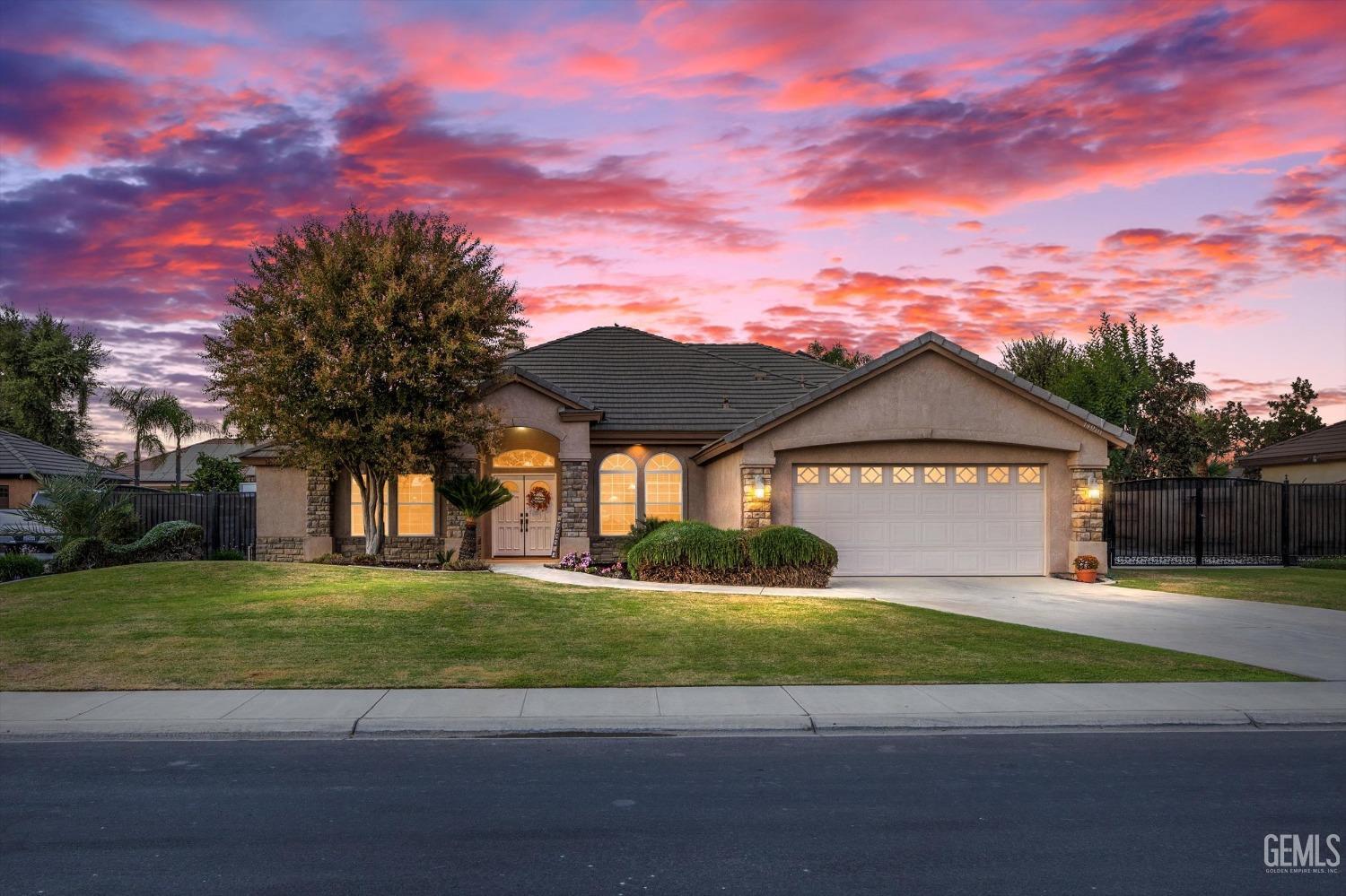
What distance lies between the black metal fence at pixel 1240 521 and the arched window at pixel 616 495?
12.8 meters

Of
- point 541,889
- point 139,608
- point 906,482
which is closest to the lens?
point 541,889

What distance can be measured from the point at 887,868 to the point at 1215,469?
148ft

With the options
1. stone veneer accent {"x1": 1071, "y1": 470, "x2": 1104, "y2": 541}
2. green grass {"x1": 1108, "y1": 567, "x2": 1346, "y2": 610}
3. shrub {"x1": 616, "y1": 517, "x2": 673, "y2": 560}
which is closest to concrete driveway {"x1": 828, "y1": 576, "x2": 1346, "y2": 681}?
green grass {"x1": 1108, "y1": 567, "x2": 1346, "y2": 610}

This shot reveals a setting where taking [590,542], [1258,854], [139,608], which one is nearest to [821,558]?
[590,542]

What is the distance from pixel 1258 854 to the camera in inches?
219

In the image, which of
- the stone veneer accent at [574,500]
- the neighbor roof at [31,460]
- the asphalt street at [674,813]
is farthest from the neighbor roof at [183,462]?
the asphalt street at [674,813]

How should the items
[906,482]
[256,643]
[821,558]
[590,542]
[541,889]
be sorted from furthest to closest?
[590,542], [906,482], [821,558], [256,643], [541,889]

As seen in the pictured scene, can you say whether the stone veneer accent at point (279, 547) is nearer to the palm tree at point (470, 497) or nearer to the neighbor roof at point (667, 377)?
the palm tree at point (470, 497)

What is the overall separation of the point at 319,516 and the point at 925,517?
567 inches

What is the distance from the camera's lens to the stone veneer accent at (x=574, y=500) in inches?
902

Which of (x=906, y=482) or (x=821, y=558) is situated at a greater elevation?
(x=906, y=482)

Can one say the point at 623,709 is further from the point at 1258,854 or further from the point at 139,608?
the point at 139,608

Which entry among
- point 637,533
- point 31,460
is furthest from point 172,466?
point 637,533

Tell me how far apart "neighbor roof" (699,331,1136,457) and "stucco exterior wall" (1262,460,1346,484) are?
17.5 meters
